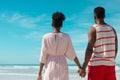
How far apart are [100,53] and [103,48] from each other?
4.1 inches

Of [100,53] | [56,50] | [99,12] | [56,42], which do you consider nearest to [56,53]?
[56,50]

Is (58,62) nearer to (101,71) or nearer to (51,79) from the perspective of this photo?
(51,79)

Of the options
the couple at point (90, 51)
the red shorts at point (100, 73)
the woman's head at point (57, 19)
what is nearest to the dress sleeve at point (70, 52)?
the couple at point (90, 51)

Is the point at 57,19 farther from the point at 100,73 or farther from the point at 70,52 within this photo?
the point at 100,73

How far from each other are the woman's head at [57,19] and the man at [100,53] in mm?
546

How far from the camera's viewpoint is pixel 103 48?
17.1ft

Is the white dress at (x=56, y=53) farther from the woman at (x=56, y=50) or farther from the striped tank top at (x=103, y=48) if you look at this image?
the striped tank top at (x=103, y=48)

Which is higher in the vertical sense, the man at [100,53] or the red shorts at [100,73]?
the man at [100,53]

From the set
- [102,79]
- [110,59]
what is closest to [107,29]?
[110,59]

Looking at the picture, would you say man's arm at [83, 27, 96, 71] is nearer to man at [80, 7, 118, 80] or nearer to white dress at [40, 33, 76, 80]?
man at [80, 7, 118, 80]

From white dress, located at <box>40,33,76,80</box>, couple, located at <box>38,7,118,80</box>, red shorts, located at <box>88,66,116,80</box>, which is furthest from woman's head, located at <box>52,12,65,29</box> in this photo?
red shorts, located at <box>88,66,116,80</box>

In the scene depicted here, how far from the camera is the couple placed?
5199mm

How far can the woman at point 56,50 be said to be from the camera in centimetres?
535

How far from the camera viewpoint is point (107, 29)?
17.4 feet
